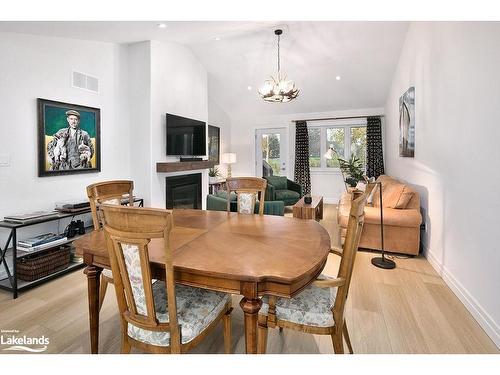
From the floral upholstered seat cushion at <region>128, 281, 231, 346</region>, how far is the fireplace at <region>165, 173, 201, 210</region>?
3.11 metres

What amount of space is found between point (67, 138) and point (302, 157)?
17.7 feet

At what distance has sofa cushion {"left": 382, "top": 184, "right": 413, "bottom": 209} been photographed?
142 inches

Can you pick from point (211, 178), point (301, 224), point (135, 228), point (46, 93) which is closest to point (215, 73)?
point (211, 178)

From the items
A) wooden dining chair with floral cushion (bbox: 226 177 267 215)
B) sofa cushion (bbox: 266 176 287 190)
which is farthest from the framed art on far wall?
wooden dining chair with floral cushion (bbox: 226 177 267 215)

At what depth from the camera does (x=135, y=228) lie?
3.87 ft

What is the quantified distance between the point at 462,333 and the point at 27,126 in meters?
4.24

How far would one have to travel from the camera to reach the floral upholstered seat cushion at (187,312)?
1325 mm

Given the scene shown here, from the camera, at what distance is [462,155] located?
251 centimetres

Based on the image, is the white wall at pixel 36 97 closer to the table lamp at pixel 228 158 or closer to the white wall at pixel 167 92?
the white wall at pixel 167 92

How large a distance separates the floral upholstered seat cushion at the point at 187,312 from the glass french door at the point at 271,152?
253 inches

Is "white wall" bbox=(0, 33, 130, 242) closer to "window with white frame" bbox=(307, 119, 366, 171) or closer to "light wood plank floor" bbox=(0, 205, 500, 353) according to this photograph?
"light wood plank floor" bbox=(0, 205, 500, 353)

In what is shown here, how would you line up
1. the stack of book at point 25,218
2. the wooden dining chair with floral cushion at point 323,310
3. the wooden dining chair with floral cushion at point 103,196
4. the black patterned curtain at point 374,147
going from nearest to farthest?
the wooden dining chair with floral cushion at point 323,310 → the wooden dining chair with floral cushion at point 103,196 → the stack of book at point 25,218 → the black patterned curtain at point 374,147

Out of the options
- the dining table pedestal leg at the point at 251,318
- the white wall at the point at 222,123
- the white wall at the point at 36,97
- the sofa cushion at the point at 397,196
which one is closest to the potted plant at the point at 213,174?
A: the white wall at the point at 222,123
